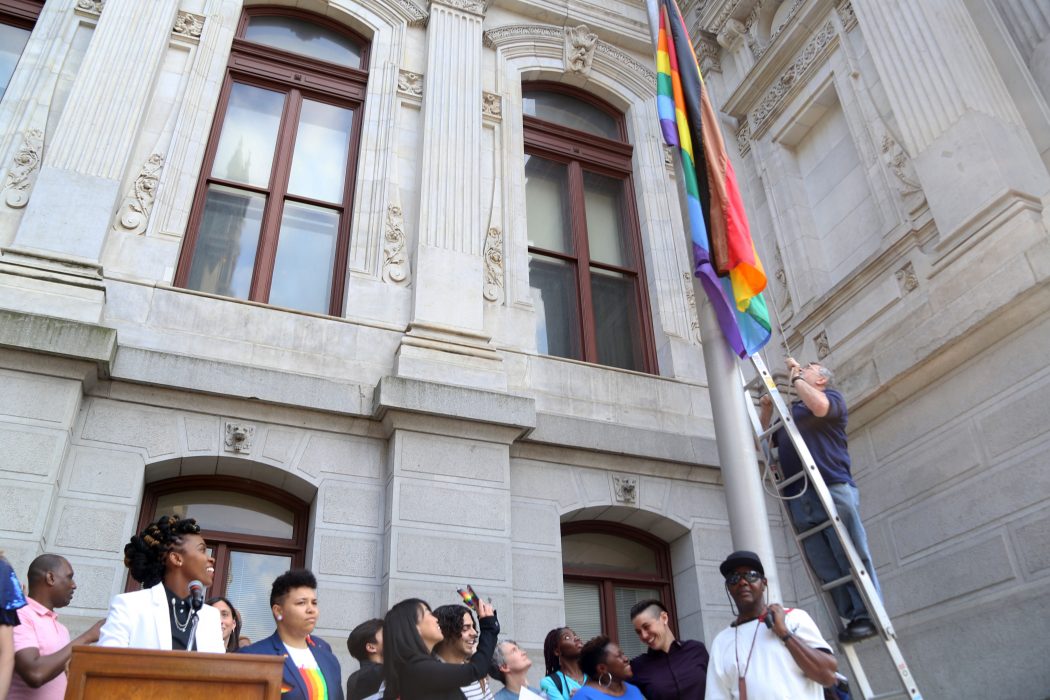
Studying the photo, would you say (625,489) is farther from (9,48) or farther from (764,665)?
(9,48)

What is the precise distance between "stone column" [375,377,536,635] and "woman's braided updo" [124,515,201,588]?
11.9 feet

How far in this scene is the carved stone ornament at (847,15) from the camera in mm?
11539

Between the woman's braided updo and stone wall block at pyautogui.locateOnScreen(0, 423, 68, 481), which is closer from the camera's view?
the woman's braided updo

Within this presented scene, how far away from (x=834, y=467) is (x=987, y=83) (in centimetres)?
545

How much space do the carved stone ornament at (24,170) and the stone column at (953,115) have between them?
935cm

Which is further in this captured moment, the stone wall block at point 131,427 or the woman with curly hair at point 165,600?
the stone wall block at point 131,427

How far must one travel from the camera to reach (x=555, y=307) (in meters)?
11.3

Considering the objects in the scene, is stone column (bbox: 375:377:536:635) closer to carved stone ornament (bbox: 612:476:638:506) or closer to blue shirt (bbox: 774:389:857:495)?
carved stone ornament (bbox: 612:476:638:506)

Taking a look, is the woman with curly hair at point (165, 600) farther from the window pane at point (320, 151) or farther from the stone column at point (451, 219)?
the window pane at point (320, 151)

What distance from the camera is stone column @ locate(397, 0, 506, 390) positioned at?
930cm

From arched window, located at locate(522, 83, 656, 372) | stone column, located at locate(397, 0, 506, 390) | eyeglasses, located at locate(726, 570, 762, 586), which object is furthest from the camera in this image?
arched window, located at locate(522, 83, 656, 372)

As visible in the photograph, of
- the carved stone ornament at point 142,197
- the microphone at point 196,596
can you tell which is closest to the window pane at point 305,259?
the carved stone ornament at point 142,197

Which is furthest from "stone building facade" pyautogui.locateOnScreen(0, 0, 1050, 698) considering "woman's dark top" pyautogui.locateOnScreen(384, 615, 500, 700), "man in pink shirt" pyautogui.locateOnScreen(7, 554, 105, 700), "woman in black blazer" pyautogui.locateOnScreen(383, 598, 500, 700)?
"woman's dark top" pyautogui.locateOnScreen(384, 615, 500, 700)

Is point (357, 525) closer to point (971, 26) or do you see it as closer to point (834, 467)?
point (834, 467)
